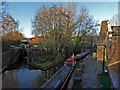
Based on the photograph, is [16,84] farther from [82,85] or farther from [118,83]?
[118,83]

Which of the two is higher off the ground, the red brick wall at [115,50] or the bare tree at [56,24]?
the bare tree at [56,24]

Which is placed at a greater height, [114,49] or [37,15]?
[37,15]

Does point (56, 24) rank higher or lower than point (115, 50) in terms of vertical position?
higher

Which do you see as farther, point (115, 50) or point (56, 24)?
point (56, 24)

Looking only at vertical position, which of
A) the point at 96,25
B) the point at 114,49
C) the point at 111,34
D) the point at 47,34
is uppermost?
the point at 96,25

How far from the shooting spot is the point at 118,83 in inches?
289

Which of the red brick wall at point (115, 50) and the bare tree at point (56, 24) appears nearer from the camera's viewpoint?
the red brick wall at point (115, 50)

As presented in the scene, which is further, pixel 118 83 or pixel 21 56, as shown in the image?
pixel 21 56

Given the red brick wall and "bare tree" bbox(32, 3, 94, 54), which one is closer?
the red brick wall

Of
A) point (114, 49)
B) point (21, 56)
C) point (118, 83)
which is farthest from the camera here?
point (21, 56)

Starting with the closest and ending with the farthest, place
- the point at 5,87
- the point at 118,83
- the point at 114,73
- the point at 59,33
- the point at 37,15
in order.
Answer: the point at 118,83 → the point at 114,73 → the point at 5,87 → the point at 59,33 → the point at 37,15

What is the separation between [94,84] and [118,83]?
116 inches

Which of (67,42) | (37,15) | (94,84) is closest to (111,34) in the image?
(94,84)

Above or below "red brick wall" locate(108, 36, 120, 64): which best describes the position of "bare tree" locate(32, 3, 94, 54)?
above
